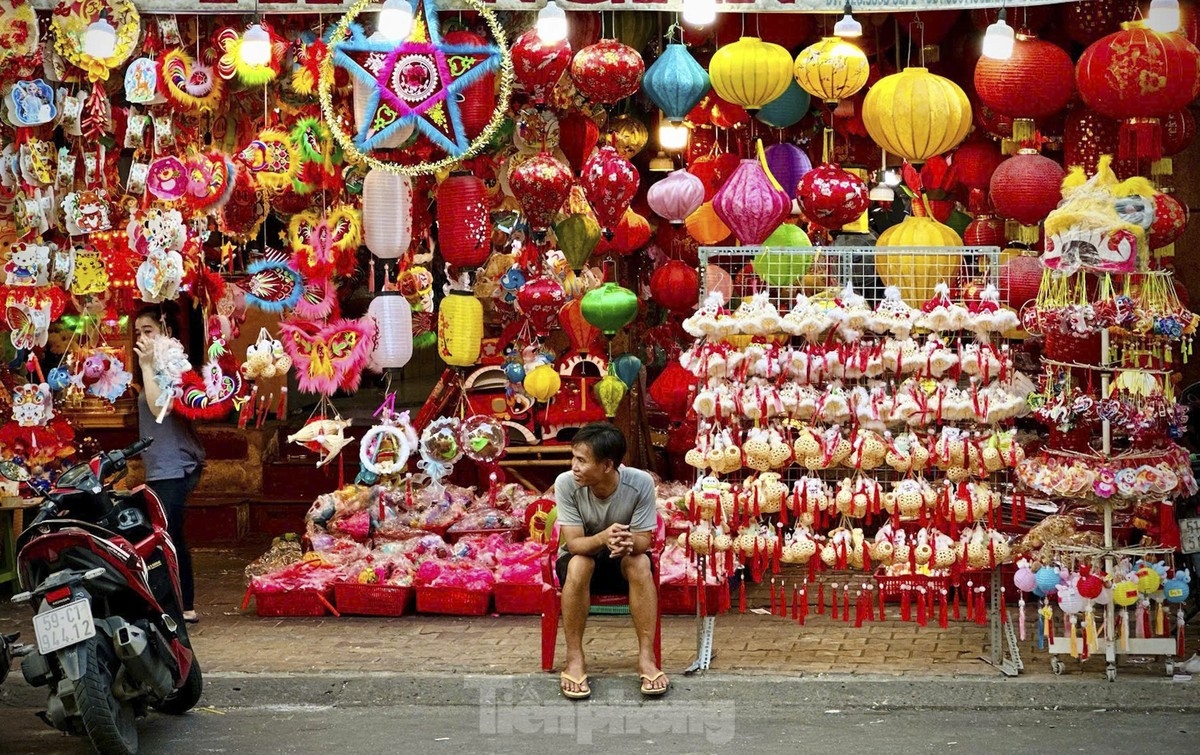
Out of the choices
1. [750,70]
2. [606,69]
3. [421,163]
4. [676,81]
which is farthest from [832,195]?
[421,163]

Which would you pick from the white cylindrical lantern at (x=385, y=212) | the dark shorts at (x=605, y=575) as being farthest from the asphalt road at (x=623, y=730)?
the white cylindrical lantern at (x=385, y=212)

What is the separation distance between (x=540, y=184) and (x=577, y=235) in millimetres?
513

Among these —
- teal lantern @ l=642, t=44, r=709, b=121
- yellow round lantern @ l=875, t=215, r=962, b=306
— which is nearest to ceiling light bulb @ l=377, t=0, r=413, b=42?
teal lantern @ l=642, t=44, r=709, b=121

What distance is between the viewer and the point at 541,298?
8391 millimetres

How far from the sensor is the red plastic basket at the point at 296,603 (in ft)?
26.7

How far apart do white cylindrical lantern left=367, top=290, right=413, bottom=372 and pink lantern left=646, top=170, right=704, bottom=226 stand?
4.35 feet

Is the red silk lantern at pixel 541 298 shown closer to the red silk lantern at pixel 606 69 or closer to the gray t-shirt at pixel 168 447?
the red silk lantern at pixel 606 69

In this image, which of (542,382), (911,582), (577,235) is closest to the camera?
(911,582)

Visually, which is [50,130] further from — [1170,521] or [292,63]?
[1170,521]

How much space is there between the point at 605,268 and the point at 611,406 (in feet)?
3.91

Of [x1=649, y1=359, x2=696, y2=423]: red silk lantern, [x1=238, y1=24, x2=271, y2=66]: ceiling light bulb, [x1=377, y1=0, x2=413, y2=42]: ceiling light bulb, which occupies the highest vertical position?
[x1=377, y1=0, x2=413, y2=42]: ceiling light bulb

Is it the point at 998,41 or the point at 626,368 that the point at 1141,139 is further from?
the point at 626,368

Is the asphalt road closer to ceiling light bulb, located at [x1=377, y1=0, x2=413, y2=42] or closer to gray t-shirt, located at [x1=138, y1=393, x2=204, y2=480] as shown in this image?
gray t-shirt, located at [x1=138, y1=393, x2=204, y2=480]

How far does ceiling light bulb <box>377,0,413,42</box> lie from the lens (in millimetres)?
7531
